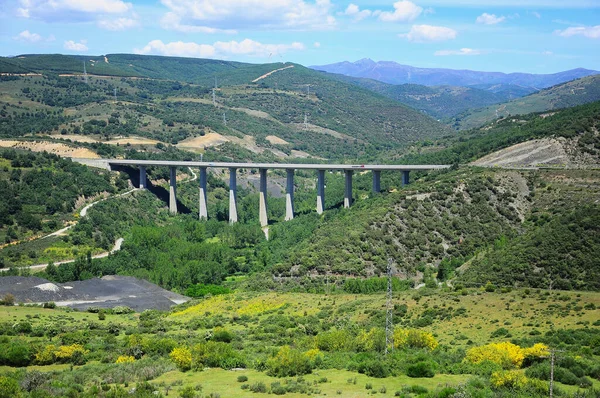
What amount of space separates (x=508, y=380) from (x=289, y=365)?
33.1ft

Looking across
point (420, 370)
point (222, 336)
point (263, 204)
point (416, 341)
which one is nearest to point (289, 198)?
point (263, 204)

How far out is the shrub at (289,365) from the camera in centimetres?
3550

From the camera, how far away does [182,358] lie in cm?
3762

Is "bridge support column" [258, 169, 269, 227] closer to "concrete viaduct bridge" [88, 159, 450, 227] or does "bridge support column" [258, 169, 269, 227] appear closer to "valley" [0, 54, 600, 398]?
"concrete viaduct bridge" [88, 159, 450, 227]

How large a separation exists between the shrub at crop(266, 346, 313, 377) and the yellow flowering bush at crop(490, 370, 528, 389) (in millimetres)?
8933

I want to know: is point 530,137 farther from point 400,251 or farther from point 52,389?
point 52,389

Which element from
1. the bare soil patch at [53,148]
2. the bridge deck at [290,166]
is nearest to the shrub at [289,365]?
the bridge deck at [290,166]

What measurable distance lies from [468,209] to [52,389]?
213ft

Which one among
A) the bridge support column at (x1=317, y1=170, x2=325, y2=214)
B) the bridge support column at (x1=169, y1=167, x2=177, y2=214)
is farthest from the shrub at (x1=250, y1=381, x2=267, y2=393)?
the bridge support column at (x1=169, y1=167, x2=177, y2=214)

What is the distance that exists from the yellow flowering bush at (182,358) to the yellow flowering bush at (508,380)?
14785 millimetres

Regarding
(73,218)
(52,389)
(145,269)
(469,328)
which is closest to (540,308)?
(469,328)

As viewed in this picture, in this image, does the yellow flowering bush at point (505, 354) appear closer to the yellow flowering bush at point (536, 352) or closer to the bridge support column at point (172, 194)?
the yellow flowering bush at point (536, 352)

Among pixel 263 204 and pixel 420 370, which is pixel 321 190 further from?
pixel 420 370

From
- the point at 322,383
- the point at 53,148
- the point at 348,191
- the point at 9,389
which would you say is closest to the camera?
the point at 9,389
